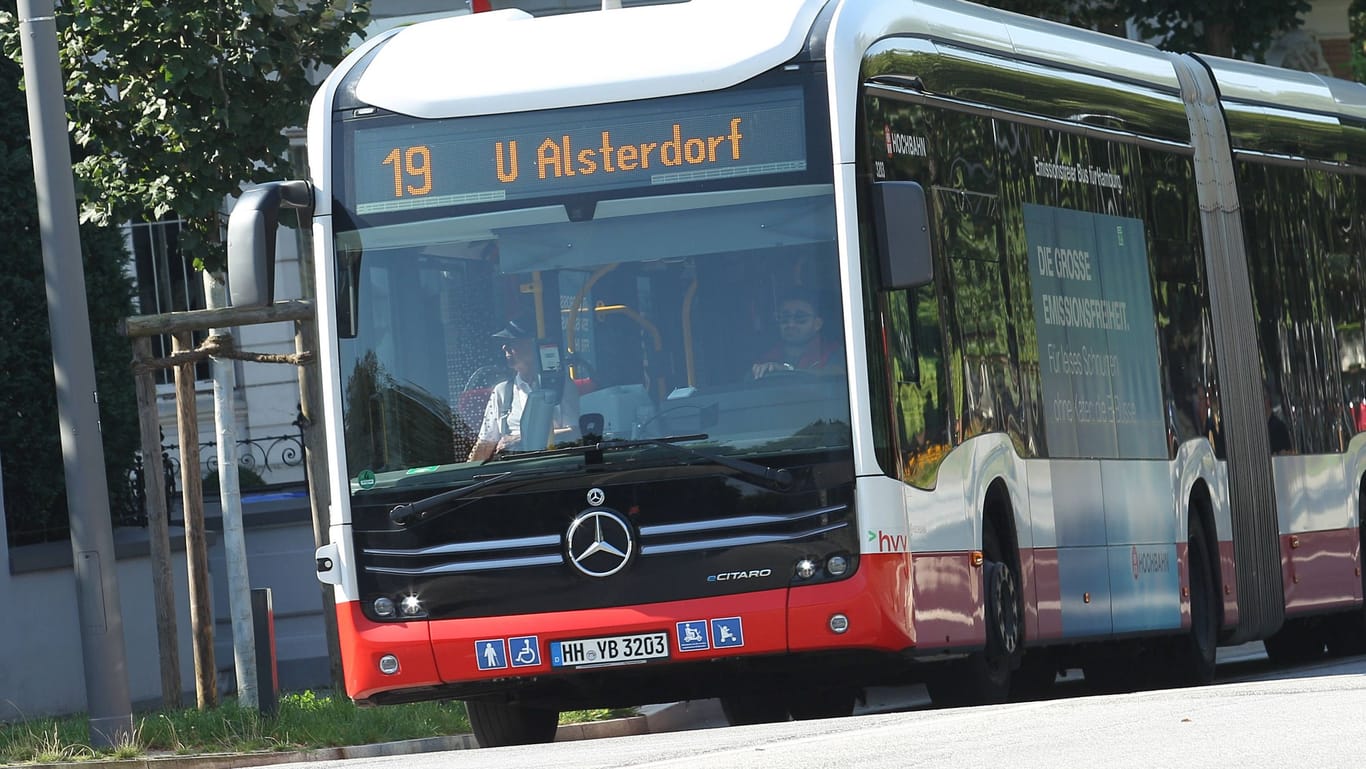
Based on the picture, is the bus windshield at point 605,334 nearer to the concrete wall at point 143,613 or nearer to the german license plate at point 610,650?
the german license plate at point 610,650

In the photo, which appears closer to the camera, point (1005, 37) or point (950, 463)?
point (950, 463)

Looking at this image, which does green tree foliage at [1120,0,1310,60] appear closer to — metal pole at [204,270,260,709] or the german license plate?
metal pole at [204,270,260,709]

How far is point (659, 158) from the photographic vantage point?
35.8 ft

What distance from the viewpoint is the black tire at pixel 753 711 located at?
1434 centimetres

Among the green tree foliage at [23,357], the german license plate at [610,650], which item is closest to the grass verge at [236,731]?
the german license plate at [610,650]

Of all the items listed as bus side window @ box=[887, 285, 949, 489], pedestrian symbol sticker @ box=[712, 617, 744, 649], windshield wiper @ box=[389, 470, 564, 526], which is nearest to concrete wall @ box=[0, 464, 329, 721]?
windshield wiper @ box=[389, 470, 564, 526]

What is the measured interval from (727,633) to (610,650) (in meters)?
0.50

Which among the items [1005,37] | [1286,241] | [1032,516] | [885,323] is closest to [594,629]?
[885,323]

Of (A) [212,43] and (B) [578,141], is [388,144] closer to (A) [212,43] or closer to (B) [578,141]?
(B) [578,141]

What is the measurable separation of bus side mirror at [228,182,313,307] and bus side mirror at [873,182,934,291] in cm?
251

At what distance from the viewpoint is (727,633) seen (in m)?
10.6

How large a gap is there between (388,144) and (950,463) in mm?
2799

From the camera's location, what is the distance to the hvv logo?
10.6m

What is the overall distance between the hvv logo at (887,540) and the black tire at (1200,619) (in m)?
4.17
